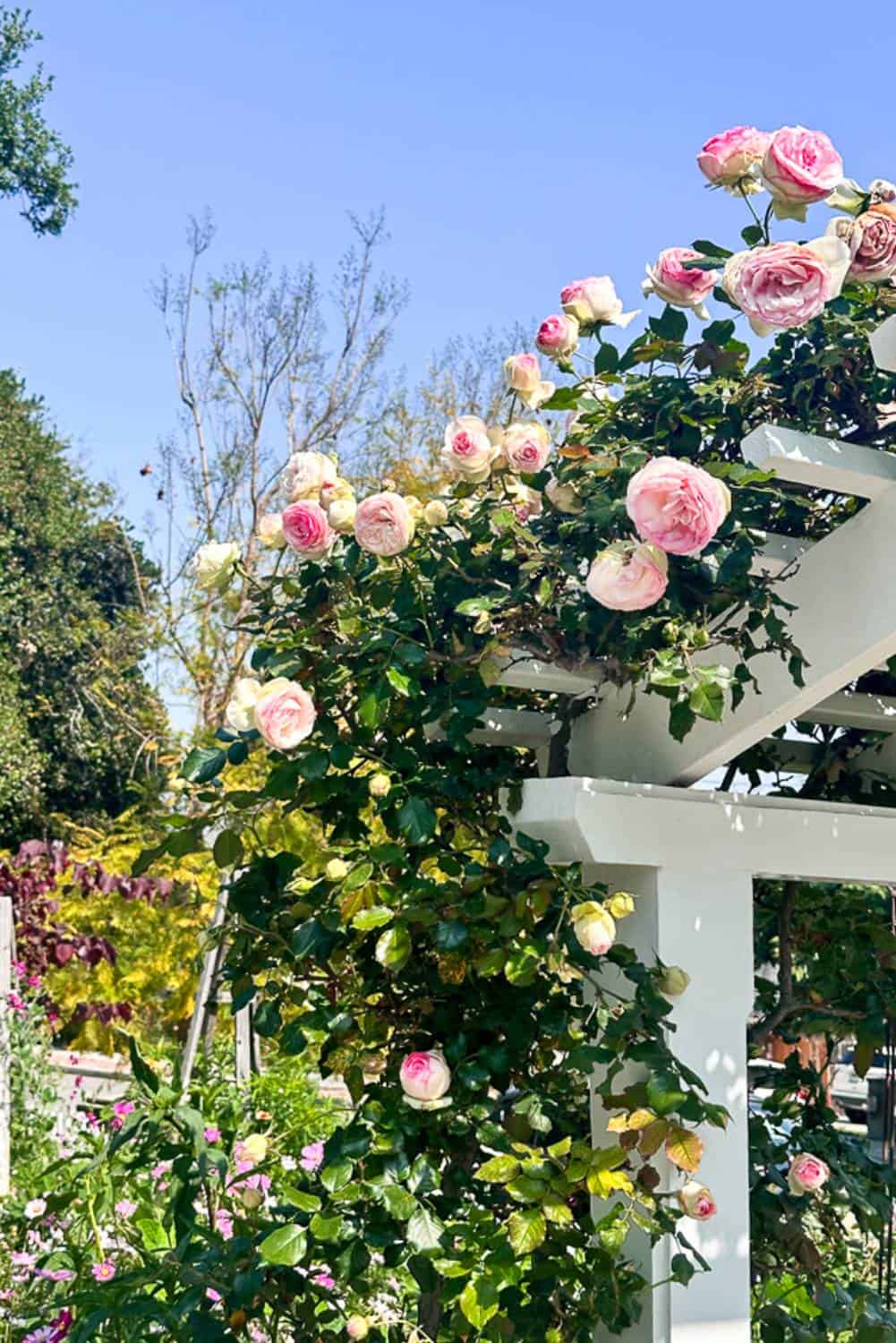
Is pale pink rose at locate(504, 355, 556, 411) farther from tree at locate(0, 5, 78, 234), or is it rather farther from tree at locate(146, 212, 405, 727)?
tree at locate(0, 5, 78, 234)

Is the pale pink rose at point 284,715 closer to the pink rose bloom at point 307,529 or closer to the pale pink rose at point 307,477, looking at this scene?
the pink rose bloom at point 307,529

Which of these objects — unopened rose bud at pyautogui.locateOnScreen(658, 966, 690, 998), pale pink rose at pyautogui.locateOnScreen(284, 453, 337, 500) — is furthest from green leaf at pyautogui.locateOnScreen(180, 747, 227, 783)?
unopened rose bud at pyautogui.locateOnScreen(658, 966, 690, 998)

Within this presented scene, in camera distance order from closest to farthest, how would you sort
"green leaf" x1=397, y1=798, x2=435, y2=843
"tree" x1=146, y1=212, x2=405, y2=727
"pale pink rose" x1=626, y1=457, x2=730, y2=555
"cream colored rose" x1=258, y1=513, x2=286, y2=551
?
"pale pink rose" x1=626, y1=457, x2=730, y2=555
"green leaf" x1=397, y1=798, x2=435, y2=843
"cream colored rose" x1=258, y1=513, x2=286, y2=551
"tree" x1=146, y1=212, x2=405, y2=727

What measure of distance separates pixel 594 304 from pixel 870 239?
1.27ft

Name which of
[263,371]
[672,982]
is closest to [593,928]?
[672,982]

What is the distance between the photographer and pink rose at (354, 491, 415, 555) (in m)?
1.65

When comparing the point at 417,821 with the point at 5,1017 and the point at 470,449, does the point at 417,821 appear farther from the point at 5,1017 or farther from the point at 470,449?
the point at 5,1017

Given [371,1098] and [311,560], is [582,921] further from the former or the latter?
[311,560]

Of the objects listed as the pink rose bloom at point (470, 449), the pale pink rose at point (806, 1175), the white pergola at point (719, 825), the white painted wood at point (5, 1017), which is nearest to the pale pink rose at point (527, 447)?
the pink rose bloom at point (470, 449)

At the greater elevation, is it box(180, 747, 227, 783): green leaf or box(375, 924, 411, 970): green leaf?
box(180, 747, 227, 783): green leaf

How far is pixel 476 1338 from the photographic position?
65.6 inches

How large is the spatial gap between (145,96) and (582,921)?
644 cm

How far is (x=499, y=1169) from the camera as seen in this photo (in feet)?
5.01

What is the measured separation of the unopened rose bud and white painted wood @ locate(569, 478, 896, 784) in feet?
0.88
